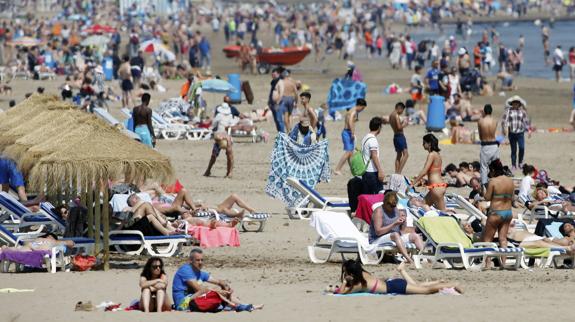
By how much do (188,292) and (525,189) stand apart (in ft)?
22.2

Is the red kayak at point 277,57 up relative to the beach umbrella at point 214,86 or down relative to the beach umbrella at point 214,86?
down

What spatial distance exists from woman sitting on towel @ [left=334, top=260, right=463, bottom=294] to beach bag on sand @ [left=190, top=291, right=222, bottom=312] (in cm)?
103

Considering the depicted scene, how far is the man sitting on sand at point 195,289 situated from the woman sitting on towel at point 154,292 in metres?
0.11

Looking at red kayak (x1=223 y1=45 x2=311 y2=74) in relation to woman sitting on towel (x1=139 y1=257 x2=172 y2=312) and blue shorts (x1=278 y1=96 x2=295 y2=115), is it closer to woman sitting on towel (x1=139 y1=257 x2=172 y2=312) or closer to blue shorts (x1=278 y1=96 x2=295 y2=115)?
blue shorts (x1=278 y1=96 x2=295 y2=115)

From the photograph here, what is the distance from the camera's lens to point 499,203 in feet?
42.9

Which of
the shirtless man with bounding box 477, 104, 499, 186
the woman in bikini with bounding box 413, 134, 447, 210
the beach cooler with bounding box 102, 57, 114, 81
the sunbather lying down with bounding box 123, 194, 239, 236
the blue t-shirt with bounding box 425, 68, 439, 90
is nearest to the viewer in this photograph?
the sunbather lying down with bounding box 123, 194, 239, 236

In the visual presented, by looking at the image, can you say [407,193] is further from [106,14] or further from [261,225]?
[106,14]

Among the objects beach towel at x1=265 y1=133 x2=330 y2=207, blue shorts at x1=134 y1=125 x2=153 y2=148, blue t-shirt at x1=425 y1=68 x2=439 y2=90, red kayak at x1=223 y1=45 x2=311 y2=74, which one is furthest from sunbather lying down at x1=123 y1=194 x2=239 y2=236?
red kayak at x1=223 y1=45 x2=311 y2=74

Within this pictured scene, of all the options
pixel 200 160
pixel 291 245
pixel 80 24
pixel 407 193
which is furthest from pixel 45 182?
pixel 80 24

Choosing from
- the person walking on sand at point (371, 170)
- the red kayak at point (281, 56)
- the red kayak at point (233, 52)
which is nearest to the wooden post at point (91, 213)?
the person walking on sand at point (371, 170)

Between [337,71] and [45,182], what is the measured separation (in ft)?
119

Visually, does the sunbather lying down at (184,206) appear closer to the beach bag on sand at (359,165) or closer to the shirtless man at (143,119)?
the beach bag on sand at (359,165)

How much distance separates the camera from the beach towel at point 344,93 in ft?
91.4

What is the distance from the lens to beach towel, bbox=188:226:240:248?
14375 mm
